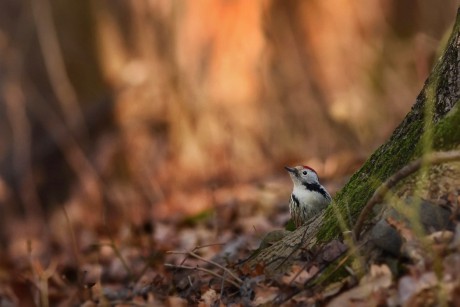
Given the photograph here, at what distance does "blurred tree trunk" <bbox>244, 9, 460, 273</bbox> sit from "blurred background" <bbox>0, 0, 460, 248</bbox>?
7.73 meters

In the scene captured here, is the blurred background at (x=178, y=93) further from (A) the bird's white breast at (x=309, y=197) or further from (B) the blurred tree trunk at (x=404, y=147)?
(B) the blurred tree trunk at (x=404, y=147)

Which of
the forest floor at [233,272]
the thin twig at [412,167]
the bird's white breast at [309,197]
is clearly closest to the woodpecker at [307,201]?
the bird's white breast at [309,197]

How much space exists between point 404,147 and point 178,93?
360 inches

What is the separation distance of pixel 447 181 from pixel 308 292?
764 millimetres

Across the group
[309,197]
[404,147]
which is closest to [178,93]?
[309,197]

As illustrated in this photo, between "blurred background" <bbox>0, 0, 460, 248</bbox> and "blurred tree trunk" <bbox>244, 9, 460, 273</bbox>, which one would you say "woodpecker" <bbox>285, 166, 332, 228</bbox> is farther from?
"blurred background" <bbox>0, 0, 460, 248</bbox>

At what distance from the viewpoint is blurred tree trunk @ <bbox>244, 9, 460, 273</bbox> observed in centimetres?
361

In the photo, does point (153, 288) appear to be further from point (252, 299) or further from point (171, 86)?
point (171, 86)

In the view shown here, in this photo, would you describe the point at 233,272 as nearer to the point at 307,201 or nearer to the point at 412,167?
the point at 307,201

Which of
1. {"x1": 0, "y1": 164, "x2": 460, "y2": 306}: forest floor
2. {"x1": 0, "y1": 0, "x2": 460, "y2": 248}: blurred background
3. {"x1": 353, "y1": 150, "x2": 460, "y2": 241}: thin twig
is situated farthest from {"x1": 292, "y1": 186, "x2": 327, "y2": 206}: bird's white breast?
{"x1": 0, "y1": 0, "x2": 460, "y2": 248}: blurred background

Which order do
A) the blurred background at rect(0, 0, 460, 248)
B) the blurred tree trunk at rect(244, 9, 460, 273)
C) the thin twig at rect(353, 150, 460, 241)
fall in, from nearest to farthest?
the thin twig at rect(353, 150, 460, 241), the blurred tree trunk at rect(244, 9, 460, 273), the blurred background at rect(0, 0, 460, 248)

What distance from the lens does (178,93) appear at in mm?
12820

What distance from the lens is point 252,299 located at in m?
3.83

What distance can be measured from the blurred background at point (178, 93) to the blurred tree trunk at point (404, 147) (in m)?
7.73
